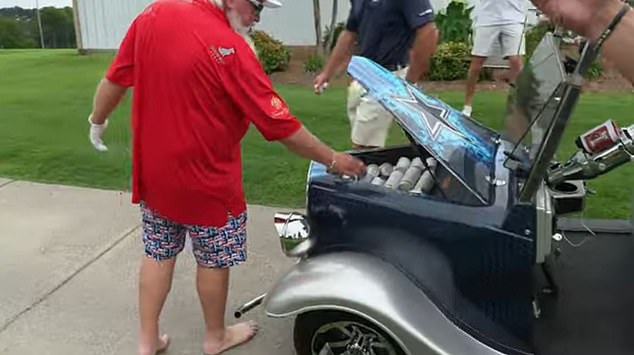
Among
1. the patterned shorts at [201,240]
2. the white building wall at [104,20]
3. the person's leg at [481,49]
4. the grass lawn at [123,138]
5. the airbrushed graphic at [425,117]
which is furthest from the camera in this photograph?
the white building wall at [104,20]

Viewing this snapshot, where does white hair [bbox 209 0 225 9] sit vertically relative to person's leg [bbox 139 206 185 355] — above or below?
above

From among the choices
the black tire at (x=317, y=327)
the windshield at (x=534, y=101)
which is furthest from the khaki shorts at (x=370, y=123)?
the black tire at (x=317, y=327)

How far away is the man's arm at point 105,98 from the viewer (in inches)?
109

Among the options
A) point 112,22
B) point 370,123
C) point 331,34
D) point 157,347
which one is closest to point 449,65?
point 331,34

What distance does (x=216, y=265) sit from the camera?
9.20ft

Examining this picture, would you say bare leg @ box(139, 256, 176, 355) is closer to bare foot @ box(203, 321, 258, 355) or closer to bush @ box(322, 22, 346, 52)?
bare foot @ box(203, 321, 258, 355)

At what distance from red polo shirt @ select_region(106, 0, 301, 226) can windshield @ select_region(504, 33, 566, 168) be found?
0.81 meters

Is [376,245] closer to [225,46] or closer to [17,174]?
[225,46]

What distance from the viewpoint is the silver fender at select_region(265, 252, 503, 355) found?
2299mm

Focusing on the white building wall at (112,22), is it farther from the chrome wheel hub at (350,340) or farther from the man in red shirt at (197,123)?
the chrome wheel hub at (350,340)

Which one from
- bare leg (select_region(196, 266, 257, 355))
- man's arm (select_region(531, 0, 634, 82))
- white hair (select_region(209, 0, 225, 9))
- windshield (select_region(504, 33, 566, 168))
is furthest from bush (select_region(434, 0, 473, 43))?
man's arm (select_region(531, 0, 634, 82))

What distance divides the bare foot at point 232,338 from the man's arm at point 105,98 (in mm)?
1017

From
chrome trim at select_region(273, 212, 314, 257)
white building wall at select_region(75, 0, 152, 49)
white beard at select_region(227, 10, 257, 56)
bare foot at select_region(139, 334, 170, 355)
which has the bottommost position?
white building wall at select_region(75, 0, 152, 49)

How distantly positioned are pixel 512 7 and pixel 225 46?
4.69 meters
